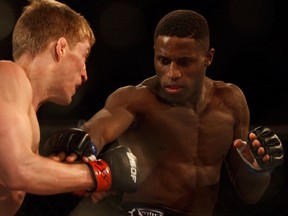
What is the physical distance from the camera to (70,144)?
1.69 meters

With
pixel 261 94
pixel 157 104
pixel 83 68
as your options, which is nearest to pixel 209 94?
pixel 157 104

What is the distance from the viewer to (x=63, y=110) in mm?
4586

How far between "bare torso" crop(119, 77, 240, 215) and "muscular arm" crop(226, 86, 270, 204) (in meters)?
0.04

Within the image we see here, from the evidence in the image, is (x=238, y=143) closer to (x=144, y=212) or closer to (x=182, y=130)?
(x=182, y=130)

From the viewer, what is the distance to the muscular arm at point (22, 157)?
1.39 meters

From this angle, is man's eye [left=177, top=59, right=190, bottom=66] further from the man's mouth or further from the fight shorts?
the fight shorts

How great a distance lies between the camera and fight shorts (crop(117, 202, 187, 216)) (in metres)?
2.16

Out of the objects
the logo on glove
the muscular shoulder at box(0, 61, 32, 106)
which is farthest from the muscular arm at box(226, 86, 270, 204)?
the muscular shoulder at box(0, 61, 32, 106)

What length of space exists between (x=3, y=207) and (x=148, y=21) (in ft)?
11.8

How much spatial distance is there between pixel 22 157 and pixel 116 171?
34cm

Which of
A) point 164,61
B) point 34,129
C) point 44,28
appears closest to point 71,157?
point 34,129

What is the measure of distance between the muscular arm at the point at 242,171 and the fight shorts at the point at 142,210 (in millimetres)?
340

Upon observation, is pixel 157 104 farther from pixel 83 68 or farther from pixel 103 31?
pixel 103 31

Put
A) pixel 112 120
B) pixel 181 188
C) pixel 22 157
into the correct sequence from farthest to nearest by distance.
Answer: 1. pixel 181 188
2. pixel 112 120
3. pixel 22 157
